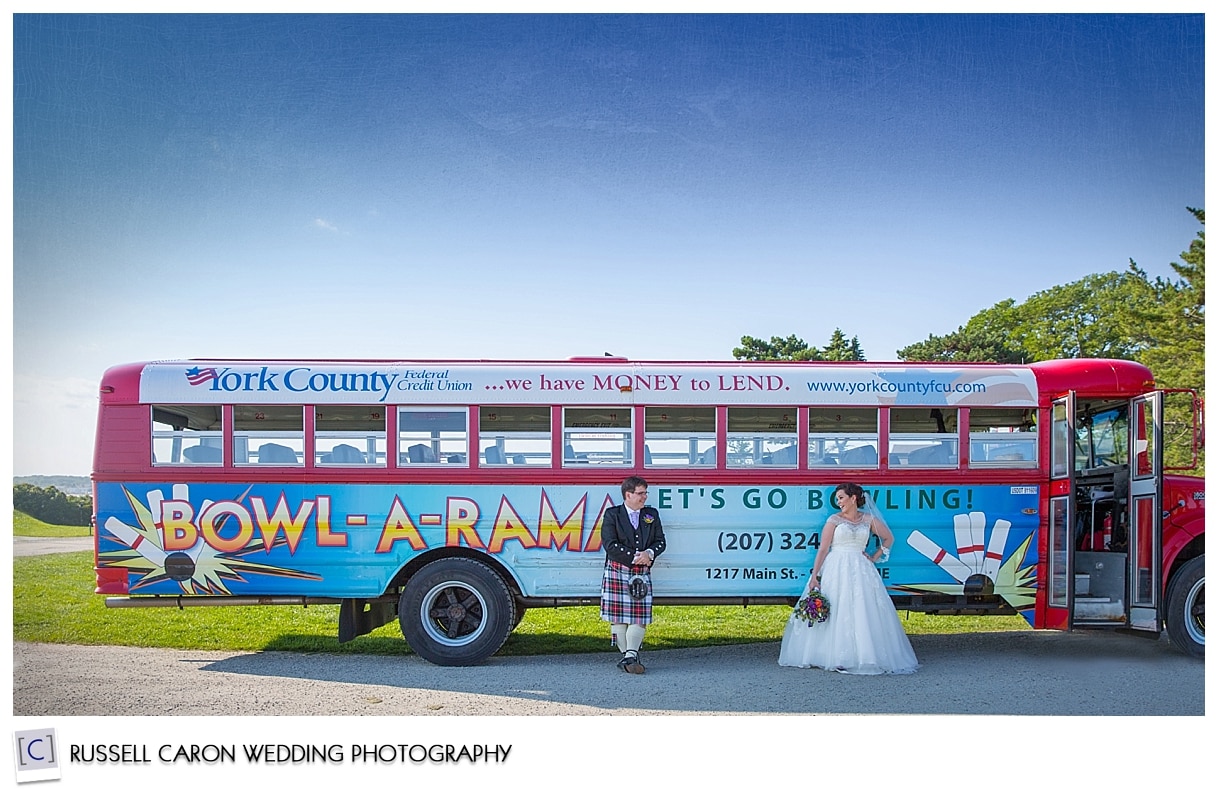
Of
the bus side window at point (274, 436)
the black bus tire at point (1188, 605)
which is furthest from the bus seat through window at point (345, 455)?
the black bus tire at point (1188, 605)

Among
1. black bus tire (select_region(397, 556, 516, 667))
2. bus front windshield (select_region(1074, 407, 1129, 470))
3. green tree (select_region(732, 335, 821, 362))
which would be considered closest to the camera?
black bus tire (select_region(397, 556, 516, 667))

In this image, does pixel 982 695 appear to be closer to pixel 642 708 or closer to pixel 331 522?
pixel 642 708

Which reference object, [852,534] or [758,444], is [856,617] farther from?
[758,444]

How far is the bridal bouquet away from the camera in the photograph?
8.81 metres

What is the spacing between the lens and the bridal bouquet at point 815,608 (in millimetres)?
8812

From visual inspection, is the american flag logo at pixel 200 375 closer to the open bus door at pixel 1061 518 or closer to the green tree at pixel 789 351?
A: the open bus door at pixel 1061 518

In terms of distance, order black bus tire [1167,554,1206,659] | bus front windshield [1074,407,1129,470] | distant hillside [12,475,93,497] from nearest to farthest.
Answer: black bus tire [1167,554,1206,659] → bus front windshield [1074,407,1129,470] → distant hillside [12,475,93,497]

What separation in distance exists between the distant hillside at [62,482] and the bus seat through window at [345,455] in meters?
3.71

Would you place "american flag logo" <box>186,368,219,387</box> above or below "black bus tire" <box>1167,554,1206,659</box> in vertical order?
above

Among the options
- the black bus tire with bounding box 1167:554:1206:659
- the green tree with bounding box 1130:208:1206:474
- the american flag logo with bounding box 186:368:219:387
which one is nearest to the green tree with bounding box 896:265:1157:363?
the green tree with bounding box 1130:208:1206:474

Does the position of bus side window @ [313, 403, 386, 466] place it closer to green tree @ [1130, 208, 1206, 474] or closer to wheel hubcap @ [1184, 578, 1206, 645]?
wheel hubcap @ [1184, 578, 1206, 645]

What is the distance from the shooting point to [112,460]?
8945 millimetres
